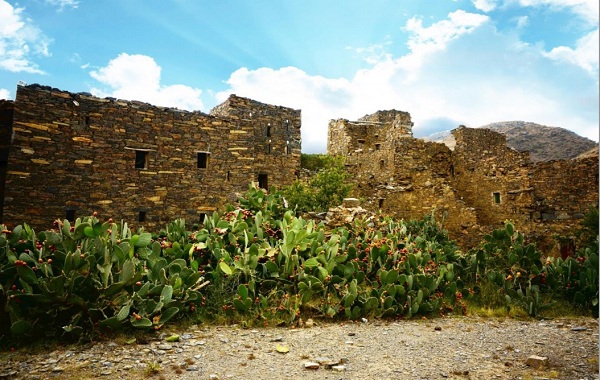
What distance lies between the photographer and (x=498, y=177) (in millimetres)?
13828

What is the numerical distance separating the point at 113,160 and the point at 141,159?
721 millimetres

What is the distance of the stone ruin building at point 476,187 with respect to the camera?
12359mm

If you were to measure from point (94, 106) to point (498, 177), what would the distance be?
1339cm

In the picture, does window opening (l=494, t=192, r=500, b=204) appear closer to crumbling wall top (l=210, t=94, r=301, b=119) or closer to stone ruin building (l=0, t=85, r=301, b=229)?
stone ruin building (l=0, t=85, r=301, b=229)

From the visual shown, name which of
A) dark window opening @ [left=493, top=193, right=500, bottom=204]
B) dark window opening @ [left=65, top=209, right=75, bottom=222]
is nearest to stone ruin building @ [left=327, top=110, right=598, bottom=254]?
dark window opening @ [left=493, top=193, right=500, bottom=204]

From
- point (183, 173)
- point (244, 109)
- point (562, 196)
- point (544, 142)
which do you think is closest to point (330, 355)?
point (183, 173)

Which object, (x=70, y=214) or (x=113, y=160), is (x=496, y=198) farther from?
(x=70, y=214)

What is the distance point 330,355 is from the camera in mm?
3922

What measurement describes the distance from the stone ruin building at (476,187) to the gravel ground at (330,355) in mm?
7350

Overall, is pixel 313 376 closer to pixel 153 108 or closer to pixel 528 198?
pixel 153 108

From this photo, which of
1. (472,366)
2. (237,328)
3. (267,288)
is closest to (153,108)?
(267,288)

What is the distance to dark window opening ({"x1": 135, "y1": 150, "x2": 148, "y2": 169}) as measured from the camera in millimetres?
10141

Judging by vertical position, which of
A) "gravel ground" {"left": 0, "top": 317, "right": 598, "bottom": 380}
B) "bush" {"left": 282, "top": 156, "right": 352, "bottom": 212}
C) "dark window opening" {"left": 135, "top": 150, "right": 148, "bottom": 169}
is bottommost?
"gravel ground" {"left": 0, "top": 317, "right": 598, "bottom": 380}

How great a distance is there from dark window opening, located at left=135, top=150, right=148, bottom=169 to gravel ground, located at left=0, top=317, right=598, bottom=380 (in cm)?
668
